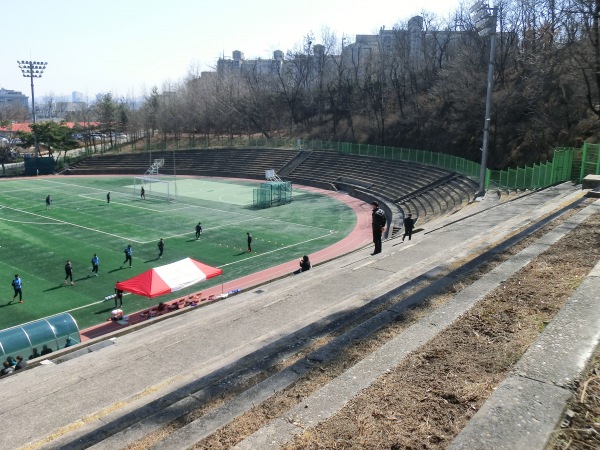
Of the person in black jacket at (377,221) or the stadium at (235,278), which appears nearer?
the stadium at (235,278)

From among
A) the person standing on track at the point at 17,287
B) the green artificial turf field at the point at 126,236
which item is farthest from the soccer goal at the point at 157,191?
the person standing on track at the point at 17,287

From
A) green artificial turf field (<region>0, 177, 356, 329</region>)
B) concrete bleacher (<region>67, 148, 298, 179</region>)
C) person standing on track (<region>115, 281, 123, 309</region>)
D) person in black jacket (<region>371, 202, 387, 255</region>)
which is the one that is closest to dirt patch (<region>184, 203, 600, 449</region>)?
person in black jacket (<region>371, 202, 387, 255</region>)

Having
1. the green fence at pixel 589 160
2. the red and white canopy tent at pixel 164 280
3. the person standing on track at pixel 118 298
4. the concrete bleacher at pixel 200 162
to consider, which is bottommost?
the person standing on track at pixel 118 298

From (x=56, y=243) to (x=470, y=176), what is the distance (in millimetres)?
30720

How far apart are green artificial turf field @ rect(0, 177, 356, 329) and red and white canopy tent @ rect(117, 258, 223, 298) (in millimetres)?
1889

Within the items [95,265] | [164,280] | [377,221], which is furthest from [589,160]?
[95,265]

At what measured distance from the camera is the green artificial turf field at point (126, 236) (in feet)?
72.4

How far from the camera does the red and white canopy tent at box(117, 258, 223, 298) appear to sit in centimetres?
1900

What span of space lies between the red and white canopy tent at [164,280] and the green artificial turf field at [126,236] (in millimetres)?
1889

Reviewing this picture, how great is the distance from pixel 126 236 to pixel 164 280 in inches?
585

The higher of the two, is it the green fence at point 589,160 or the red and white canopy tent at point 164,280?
the green fence at point 589,160

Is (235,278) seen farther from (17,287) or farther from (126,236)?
(126,236)

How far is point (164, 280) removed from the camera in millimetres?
19312

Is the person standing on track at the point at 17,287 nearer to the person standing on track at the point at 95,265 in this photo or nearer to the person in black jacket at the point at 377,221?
the person standing on track at the point at 95,265
